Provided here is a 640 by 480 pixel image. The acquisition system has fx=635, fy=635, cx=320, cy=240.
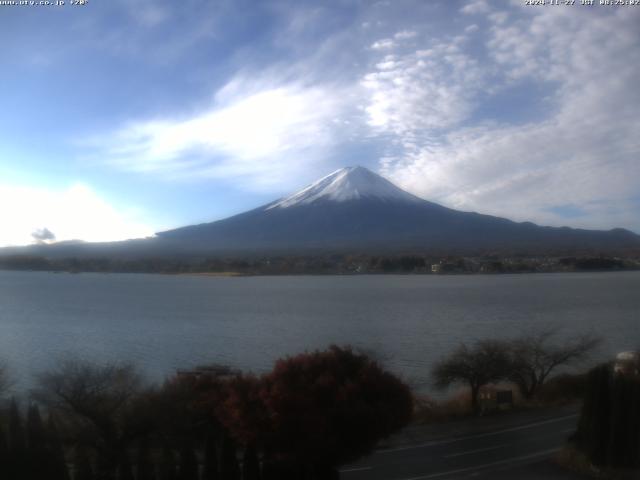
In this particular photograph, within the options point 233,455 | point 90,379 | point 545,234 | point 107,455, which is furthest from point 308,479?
point 545,234

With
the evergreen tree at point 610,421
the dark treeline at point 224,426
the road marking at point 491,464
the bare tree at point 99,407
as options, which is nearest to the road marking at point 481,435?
the road marking at point 491,464

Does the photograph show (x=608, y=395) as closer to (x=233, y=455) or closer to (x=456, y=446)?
(x=456, y=446)

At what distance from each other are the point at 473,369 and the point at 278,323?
12747 millimetres

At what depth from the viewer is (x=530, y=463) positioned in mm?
7750

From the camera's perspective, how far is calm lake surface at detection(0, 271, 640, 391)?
54.3ft

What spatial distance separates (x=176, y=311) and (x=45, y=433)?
78.9ft

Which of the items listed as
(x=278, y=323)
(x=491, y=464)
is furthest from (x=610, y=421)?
(x=278, y=323)

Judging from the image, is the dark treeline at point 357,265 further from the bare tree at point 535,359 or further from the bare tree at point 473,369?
the bare tree at point 473,369

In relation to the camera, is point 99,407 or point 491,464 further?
point 491,464

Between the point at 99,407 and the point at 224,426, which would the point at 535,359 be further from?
the point at 99,407

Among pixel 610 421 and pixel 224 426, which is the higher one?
pixel 224 426

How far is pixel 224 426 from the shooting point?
675 cm

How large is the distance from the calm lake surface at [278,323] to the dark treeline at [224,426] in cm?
643

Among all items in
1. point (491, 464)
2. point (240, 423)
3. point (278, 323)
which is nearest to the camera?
point (240, 423)
